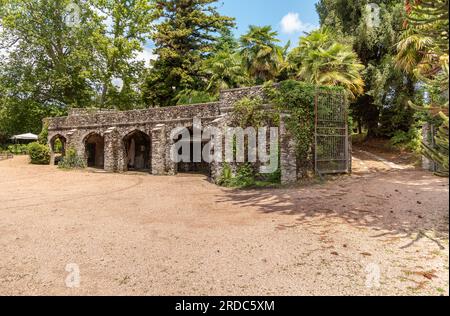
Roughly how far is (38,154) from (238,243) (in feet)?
78.7

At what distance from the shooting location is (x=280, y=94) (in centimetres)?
1226

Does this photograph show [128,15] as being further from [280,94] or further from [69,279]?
[69,279]

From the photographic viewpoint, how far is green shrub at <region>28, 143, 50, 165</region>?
23.6 metres

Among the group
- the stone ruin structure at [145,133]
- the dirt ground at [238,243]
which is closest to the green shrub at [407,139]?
the dirt ground at [238,243]

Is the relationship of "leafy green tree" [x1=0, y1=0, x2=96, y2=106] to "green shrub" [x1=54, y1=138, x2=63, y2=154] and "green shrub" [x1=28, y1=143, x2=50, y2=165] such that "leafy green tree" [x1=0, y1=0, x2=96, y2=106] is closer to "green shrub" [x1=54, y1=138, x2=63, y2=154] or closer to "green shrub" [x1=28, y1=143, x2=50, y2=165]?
"green shrub" [x1=54, y1=138, x2=63, y2=154]

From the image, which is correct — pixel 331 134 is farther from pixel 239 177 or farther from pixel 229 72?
pixel 229 72

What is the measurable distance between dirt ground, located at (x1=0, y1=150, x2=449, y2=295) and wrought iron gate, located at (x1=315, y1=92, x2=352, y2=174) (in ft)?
7.24

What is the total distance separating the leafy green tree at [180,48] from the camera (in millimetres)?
24156

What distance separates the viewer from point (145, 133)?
742 inches

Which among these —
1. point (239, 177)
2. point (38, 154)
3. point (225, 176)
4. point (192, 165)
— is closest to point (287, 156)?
point (239, 177)

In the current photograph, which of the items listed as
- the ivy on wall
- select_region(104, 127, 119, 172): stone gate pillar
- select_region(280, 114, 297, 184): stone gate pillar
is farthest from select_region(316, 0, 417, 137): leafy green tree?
select_region(104, 127, 119, 172): stone gate pillar

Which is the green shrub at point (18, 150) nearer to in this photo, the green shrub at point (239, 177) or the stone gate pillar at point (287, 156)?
the green shrub at point (239, 177)
